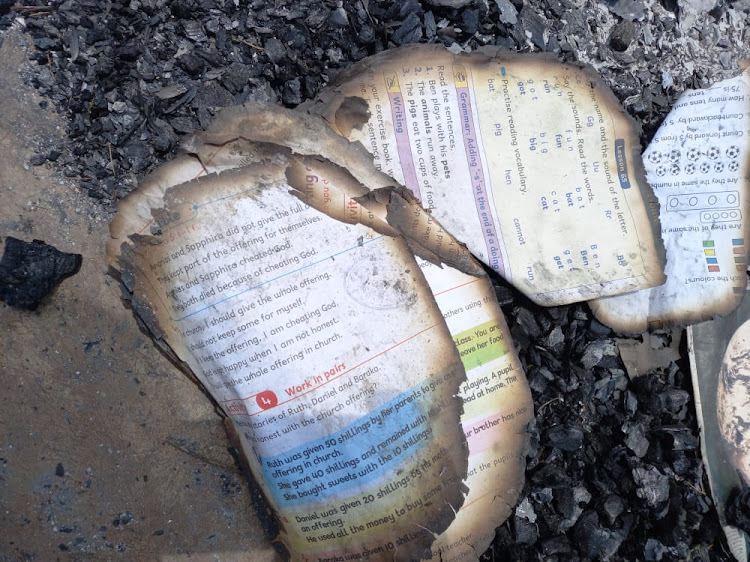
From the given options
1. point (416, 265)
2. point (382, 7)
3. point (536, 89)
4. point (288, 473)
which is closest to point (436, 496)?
point (288, 473)

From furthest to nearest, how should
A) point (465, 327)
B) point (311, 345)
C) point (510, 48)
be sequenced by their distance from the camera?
1. point (510, 48)
2. point (465, 327)
3. point (311, 345)

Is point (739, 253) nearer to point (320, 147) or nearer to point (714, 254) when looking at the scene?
point (714, 254)

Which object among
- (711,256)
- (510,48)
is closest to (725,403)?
(711,256)

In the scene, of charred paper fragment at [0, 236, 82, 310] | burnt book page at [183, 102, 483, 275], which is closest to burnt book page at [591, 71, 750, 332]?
burnt book page at [183, 102, 483, 275]

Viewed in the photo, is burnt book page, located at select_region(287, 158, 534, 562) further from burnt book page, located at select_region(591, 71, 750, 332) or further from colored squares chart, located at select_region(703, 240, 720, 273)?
colored squares chart, located at select_region(703, 240, 720, 273)

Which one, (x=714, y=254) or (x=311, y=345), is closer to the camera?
Answer: (x=311, y=345)

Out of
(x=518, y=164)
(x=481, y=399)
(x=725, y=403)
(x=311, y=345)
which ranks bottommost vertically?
(x=725, y=403)

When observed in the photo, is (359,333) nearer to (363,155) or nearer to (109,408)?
(363,155)
